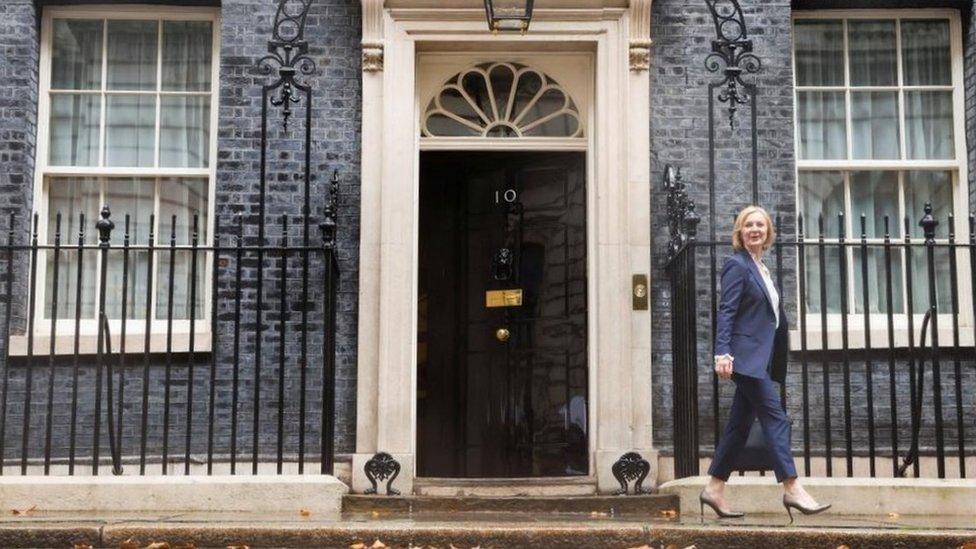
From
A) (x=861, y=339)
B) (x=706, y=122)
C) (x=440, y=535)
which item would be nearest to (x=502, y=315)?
(x=706, y=122)

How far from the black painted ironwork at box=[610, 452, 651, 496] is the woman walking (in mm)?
1377

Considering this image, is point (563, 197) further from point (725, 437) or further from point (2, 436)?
point (2, 436)

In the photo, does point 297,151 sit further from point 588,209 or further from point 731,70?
point 731,70

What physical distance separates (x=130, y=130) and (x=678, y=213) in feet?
12.5

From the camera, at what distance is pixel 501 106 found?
970 centimetres

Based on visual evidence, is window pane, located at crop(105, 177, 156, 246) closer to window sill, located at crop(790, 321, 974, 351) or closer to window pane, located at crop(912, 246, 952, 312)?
window sill, located at crop(790, 321, 974, 351)

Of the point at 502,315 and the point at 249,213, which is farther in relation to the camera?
the point at 502,315

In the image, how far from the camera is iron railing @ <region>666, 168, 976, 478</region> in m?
8.55

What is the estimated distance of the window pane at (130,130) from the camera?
959 cm

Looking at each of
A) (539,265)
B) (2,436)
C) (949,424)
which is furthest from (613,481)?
(2,436)

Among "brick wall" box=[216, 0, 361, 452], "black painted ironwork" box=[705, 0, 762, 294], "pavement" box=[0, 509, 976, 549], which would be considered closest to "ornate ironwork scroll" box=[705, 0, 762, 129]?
"black painted ironwork" box=[705, 0, 762, 294]

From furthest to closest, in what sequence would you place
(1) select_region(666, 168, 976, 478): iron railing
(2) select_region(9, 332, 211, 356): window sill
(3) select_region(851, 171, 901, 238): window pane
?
(3) select_region(851, 171, 901, 238): window pane < (2) select_region(9, 332, 211, 356): window sill < (1) select_region(666, 168, 976, 478): iron railing

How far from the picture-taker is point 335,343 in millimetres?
9094

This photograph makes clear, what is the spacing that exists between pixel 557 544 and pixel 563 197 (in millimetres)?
3355
